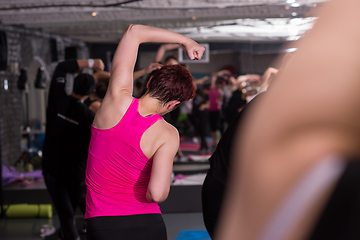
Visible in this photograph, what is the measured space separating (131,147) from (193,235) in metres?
2.05

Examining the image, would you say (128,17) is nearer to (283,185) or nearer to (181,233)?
(181,233)

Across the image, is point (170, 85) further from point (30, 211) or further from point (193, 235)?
point (30, 211)

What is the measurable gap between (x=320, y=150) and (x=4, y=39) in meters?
4.70

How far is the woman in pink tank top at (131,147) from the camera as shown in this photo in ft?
3.92

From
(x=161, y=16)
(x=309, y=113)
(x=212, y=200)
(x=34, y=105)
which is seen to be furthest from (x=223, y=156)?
(x=34, y=105)

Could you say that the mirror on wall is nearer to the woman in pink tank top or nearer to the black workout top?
the woman in pink tank top

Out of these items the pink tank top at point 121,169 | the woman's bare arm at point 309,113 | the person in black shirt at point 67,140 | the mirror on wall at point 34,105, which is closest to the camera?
the woman's bare arm at point 309,113

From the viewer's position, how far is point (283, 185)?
21 cm

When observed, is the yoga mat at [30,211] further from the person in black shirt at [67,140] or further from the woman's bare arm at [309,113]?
the woman's bare arm at [309,113]

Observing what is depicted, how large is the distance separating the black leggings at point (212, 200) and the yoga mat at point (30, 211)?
2.74 metres

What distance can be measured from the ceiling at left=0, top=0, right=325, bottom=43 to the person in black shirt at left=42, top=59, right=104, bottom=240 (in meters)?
1.38

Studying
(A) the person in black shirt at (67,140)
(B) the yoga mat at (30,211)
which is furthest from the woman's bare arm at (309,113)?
(B) the yoga mat at (30,211)

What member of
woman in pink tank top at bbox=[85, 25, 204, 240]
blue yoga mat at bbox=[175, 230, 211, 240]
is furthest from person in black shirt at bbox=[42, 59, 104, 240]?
woman in pink tank top at bbox=[85, 25, 204, 240]

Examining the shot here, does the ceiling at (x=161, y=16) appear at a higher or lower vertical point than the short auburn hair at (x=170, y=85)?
higher
